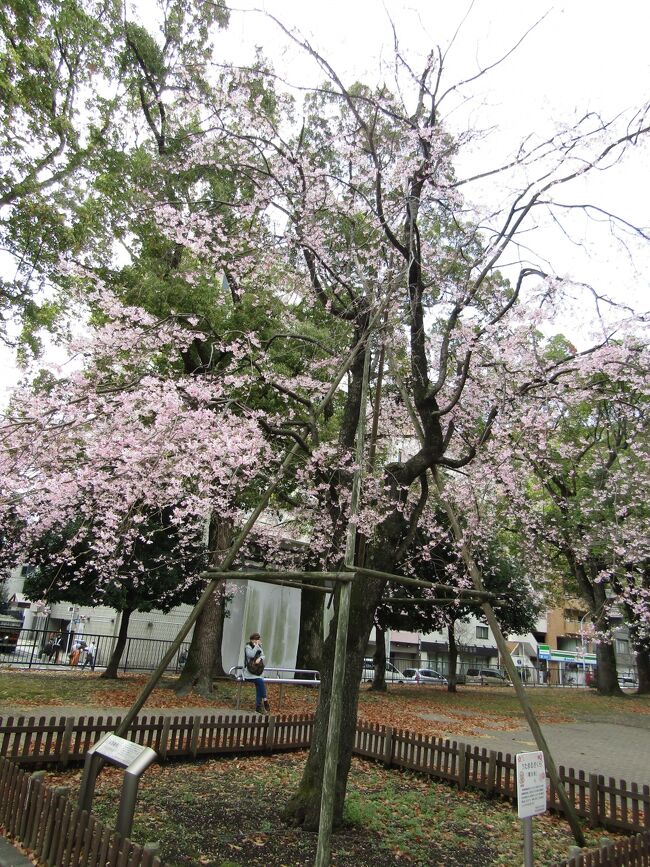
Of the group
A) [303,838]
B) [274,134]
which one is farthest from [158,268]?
[303,838]

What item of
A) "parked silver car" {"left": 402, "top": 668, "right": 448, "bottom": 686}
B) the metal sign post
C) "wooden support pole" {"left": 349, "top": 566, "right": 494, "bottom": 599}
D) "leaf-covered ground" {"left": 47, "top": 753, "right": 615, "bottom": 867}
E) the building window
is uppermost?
the building window

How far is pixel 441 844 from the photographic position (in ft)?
20.4

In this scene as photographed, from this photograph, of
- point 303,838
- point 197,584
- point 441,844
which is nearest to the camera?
point 303,838

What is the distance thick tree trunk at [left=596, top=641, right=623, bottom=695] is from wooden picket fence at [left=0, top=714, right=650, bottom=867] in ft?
71.3

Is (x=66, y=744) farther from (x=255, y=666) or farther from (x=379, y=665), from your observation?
(x=379, y=665)

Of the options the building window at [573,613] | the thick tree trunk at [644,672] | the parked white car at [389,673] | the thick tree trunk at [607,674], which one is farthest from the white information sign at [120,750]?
the building window at [573,613]

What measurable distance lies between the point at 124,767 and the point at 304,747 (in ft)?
21.5

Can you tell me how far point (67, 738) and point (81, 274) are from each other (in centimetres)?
857

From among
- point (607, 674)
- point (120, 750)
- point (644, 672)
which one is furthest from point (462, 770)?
point (644, 672)

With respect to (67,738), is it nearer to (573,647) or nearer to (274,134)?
(274,134)

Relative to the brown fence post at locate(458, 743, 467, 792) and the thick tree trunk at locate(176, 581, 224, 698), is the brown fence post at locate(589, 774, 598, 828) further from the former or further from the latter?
the thick tree trunk at locate(176, 581, 224, 698)

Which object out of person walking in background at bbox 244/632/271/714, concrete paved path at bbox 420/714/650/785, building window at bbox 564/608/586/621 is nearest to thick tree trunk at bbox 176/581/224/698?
person walking in background at bbox 244/632/271/714

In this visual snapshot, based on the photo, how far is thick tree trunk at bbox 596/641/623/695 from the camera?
27938mm

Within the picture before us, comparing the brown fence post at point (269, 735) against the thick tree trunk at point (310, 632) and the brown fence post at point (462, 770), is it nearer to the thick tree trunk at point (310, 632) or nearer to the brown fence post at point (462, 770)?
the brown fence post at point (462, 770)
